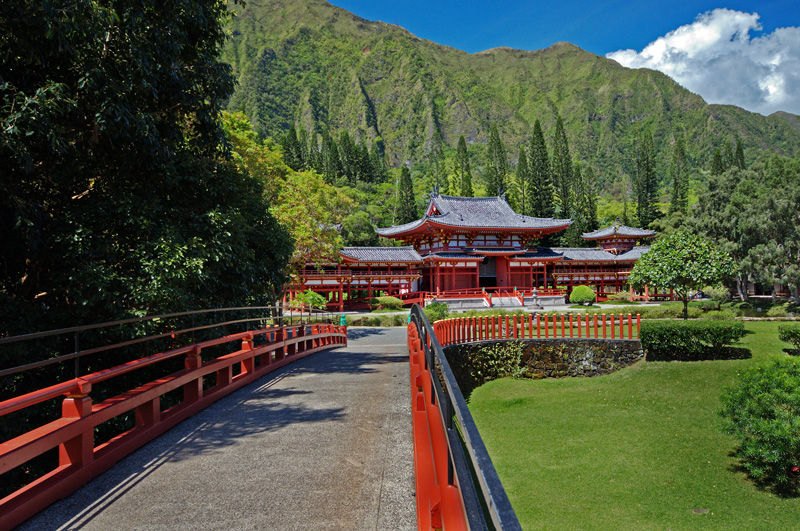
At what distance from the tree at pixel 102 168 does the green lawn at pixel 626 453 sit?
715cm

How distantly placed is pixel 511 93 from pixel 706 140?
237ft

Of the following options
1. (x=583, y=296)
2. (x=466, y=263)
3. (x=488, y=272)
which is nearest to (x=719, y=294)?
(x=583, y=296)

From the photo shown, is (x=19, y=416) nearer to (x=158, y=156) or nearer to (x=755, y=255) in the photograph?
(x=158, y=156)

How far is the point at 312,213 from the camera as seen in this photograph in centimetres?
2192

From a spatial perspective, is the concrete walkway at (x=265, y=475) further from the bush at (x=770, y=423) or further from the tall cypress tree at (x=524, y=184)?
the tall cypress tree at (x=524, y=184)

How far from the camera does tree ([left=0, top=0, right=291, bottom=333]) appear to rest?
20.7 feet

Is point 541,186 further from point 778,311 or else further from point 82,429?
point 82,429

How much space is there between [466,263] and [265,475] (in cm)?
3470

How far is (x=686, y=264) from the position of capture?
64.7 feet

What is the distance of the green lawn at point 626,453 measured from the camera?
7609 millimetres

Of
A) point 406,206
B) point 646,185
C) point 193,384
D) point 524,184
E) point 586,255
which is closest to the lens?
point 193,384

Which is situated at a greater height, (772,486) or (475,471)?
(475,471)

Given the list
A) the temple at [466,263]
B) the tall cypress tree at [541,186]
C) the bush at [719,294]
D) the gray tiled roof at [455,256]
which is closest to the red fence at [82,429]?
the temple at [466,263]

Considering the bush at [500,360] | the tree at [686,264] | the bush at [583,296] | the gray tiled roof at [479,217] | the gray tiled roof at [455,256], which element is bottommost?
the bush at [500,360]
